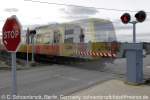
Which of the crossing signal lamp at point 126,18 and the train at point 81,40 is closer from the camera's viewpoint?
the crossing signal lamp at point 126,18

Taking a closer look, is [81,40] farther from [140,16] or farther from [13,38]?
[13,38]

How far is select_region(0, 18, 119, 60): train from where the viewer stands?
2080cm

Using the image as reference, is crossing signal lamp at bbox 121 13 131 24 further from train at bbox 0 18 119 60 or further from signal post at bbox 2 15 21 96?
signal post at bbox 2 15 21 96

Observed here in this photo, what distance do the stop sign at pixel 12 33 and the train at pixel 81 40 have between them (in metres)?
13.6

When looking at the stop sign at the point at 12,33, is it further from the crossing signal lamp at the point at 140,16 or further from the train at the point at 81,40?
the train at the point at 81,40

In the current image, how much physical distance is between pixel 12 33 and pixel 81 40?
17.1 m

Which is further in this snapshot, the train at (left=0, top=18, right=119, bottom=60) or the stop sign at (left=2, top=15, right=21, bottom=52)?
the train at (left=0, top=18, right=119, bottom=60)

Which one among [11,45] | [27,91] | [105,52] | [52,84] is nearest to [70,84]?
[52,84]

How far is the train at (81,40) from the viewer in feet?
68.2

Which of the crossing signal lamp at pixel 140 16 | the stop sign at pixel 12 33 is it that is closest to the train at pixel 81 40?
the crossing signal lamp at pixel 140 16

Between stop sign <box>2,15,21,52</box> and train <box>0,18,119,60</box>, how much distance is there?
1363 centimetres

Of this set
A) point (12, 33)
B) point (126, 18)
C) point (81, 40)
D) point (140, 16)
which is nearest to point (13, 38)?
point (12, 33)

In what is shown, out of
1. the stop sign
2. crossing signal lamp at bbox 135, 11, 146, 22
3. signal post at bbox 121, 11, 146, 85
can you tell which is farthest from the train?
the stop sign

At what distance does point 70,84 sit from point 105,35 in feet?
31.3
